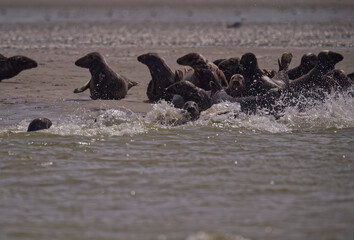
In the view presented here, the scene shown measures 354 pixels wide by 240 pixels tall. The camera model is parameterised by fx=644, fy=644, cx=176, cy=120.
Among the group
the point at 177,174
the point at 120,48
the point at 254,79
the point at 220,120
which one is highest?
the point at 254,79

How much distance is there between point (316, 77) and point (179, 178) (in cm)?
460

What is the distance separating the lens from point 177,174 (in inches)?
223

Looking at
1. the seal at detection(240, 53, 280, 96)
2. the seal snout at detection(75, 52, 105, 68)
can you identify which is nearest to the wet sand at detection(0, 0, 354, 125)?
the seal snout at detection(75, 52, 105, 68)

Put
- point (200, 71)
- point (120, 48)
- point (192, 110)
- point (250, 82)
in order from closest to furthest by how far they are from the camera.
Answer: point (192, 110)
point (250, 82)
point (200, 71)
point (120, 48)

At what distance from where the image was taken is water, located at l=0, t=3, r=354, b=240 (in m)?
4.37

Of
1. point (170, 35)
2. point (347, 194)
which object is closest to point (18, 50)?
point (170, 35)

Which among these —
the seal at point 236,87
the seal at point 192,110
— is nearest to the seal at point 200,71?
the seal at point 236,87

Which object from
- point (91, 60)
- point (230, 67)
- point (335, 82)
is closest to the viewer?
point (335, 82)

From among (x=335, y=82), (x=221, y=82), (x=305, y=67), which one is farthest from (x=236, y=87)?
(x=305, y=67)

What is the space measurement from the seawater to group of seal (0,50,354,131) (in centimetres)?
47

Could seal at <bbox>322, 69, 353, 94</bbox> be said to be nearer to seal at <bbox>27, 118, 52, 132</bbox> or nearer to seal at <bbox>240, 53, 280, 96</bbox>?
seal at <bbox>240, 53, 280, 96</bbox>

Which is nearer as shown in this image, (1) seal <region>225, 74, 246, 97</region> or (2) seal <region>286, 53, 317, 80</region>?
(1) seal <region>225, 74, 246, 97</region>

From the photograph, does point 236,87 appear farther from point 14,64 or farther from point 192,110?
point 14,64

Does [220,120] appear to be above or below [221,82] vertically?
below
